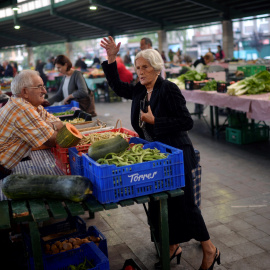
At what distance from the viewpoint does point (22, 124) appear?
283cm

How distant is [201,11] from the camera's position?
Result: 20.5 m

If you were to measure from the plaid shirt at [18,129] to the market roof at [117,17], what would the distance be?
16156mm

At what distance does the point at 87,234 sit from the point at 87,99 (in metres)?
3.49

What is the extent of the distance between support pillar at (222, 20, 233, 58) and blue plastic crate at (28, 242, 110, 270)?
61.6 feet

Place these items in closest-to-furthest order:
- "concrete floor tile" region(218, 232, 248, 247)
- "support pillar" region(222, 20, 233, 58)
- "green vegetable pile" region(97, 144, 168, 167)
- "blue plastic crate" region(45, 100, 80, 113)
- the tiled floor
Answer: "green vegetable pile" region(97, 144, 168, 167), the tiled floor, "concrete floor tile" region(218, 232, 248, 247), "blue plastic crate" region(45, 100, 80, 113), "support pillar" region(222, 20, 233, 58)

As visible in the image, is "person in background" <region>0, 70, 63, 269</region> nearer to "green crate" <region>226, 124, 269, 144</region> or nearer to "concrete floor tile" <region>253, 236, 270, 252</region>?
"concrete floor tile" <region>253, 236, 270, 252</region>

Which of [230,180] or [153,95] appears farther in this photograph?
[230,180]

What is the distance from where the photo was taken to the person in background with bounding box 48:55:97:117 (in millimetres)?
6078

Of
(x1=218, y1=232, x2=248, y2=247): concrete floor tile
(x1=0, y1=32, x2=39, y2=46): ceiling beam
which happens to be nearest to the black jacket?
(x1=218, y1=232, x2=248, y2=247): concrete floor tile

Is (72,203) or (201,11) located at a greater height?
(201,11)

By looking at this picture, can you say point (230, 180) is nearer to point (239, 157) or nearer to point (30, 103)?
point (239, 157)

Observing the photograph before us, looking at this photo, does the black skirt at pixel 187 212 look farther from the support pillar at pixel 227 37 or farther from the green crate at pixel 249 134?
the support pillar at pixel 227 37

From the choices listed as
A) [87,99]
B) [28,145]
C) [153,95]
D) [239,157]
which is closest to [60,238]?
[28,145]

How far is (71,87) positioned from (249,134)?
3596 millimetres
